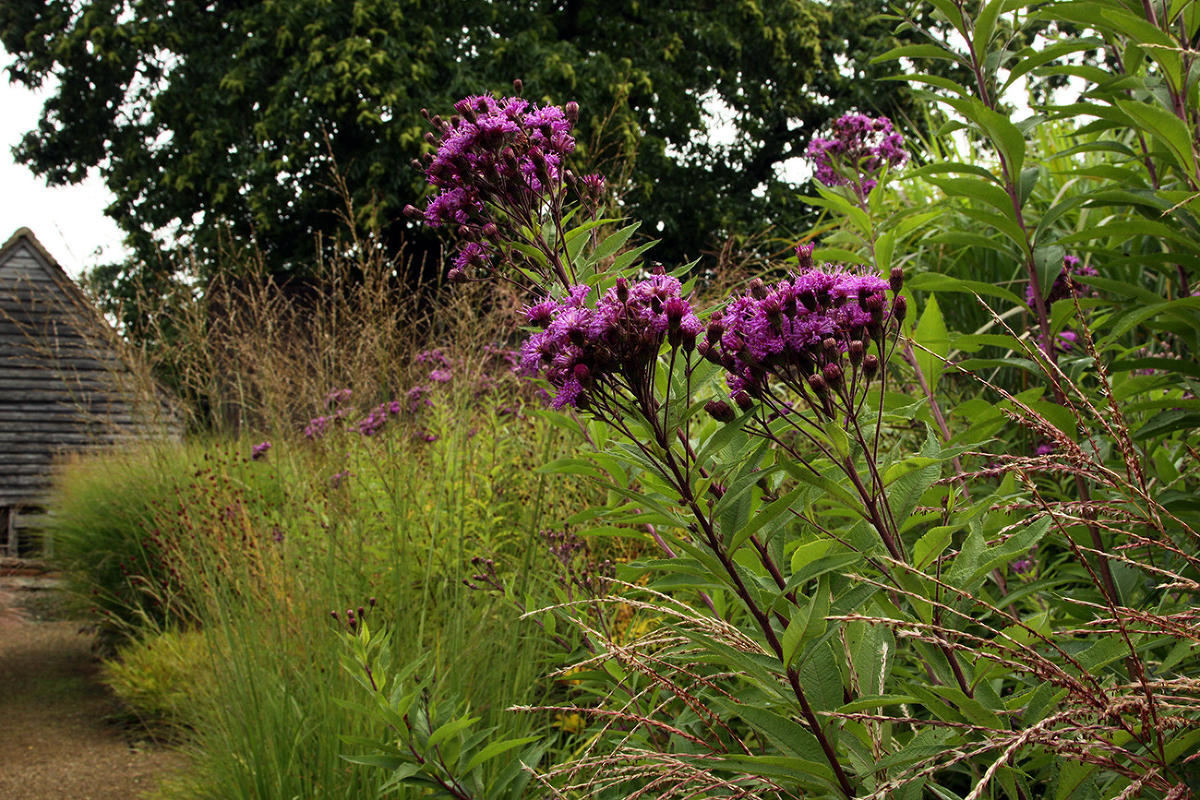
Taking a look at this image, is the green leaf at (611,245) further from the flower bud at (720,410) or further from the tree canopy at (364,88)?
the tree canopy at (364,88)

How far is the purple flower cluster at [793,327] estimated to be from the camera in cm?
110

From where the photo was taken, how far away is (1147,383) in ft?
5.31

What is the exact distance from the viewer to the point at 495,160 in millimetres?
1515

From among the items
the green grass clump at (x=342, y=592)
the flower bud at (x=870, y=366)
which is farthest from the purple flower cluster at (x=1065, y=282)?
the green grass clump at (x=342, y=592)

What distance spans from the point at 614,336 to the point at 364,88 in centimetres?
1142

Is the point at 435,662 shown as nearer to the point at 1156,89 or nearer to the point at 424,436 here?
the point at 424,436

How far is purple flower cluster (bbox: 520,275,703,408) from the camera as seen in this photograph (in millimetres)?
1071

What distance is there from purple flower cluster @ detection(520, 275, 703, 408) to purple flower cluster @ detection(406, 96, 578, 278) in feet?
1.58

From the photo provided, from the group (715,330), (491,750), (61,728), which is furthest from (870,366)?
(61,728)

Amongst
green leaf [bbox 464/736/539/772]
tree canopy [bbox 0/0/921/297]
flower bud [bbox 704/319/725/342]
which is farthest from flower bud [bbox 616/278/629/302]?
tree canopy [bbox 0/0/921/297]

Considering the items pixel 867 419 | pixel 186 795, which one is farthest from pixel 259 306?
pixel 867 419

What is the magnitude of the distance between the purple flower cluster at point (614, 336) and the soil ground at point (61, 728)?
3430 millimetres

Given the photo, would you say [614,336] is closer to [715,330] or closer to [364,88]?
[715,330]

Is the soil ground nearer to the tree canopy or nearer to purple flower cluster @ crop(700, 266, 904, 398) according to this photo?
purple flower cluster @ crop(700, 266, 904, 398)
